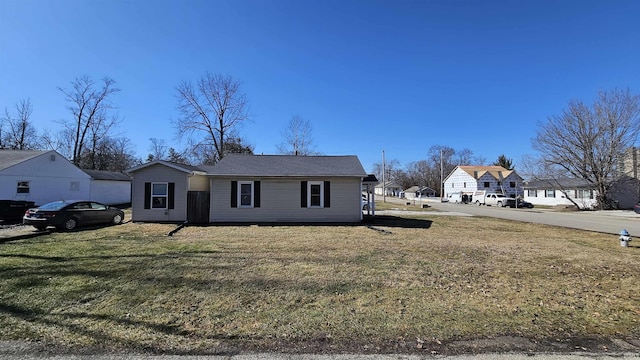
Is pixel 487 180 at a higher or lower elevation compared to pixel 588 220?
higher

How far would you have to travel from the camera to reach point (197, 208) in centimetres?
1702

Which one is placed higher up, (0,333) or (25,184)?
(25,184)

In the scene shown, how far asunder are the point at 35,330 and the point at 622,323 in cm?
830

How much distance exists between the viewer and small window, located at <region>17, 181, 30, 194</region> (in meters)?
24.5

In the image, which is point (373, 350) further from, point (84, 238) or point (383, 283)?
point (84, 238)

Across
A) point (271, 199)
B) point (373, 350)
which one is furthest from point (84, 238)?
point (373, 350)

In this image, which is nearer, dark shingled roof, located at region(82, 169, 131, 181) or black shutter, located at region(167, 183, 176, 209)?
black shutter, located at region(167, 183, 176, 209)

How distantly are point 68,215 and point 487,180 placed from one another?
58218 millimetres

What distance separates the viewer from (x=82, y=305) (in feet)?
16.7

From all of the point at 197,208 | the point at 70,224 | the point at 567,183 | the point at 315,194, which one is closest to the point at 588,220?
the point at 315,194

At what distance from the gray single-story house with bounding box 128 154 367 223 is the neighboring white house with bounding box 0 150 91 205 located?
48.1 feet

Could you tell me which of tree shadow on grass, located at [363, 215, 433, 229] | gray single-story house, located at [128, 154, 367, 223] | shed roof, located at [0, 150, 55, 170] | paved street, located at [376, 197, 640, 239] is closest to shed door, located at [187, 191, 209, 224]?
gray single-story house, located at [128, 154, 367, 223]

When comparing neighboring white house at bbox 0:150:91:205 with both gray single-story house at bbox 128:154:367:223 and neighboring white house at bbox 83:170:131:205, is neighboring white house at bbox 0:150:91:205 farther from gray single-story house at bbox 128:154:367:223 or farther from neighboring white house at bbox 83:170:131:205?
gray single-story house at bbox 128:154:367:223

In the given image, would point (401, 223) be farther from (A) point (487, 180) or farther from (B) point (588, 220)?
(A) point (487, 180)
